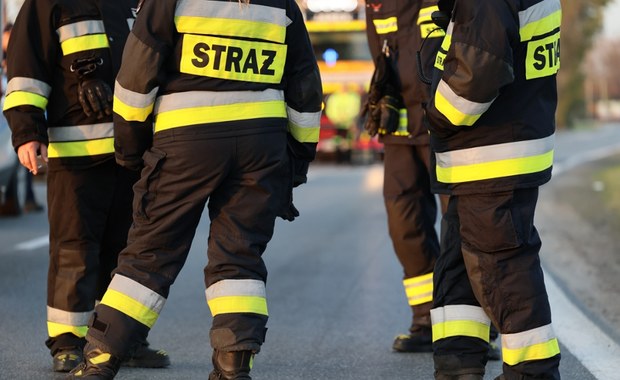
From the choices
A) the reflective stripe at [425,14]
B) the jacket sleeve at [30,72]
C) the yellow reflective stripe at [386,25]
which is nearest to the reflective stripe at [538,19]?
the reflective stripe at [425,14]

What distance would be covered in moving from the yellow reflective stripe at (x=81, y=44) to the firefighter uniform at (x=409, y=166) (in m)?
1.44

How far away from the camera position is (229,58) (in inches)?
179

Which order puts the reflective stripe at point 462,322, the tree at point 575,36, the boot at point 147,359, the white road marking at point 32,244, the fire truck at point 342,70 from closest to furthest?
the reflective stripe at point 462,322
the boot at point 147,359
the white road marking at point 32,244
the fire truck at point 342,70
the tree at point 575,36

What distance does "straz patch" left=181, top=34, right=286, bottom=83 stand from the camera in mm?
4516

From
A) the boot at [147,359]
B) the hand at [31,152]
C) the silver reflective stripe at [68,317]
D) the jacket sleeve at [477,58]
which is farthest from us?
the boot at [147,359]

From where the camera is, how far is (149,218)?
4562 mm

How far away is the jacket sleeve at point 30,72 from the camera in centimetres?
519

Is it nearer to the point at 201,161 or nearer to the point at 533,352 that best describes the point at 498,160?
the point at 533,352

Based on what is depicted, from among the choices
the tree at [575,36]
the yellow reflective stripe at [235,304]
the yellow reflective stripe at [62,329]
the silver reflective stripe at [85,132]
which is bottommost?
the tree at [575,36]

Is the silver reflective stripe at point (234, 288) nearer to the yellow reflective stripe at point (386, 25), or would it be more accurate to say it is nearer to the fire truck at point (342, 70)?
the yellow reflective stripe at point (386, 25)

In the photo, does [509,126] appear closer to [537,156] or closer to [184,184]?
[537,156]

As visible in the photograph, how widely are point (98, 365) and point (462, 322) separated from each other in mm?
1365

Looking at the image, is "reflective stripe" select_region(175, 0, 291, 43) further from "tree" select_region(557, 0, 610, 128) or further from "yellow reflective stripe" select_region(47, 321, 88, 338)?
"tree" select_region(557, 0, 610, 128)

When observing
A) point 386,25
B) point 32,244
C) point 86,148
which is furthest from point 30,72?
point 32,244
